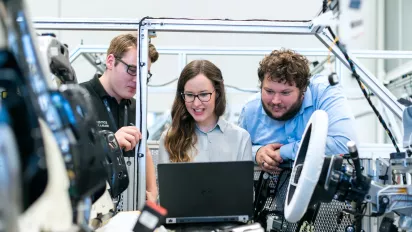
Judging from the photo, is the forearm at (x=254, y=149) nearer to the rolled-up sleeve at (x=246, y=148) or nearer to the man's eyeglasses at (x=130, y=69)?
the rolled-up sleeve at (x=246, y=148)

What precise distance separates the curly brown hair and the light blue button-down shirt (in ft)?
0.32

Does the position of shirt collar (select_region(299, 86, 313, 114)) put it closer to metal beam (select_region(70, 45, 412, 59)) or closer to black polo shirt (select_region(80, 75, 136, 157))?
black polo shirt (select_region(80, 75, 136, 157))

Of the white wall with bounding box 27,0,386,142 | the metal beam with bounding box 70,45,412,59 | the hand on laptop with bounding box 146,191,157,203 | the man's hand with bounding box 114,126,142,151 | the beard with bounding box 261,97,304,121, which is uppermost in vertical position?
the white wall with bounding box 27,0,386,142

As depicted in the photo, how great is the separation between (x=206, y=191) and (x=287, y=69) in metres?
0.77

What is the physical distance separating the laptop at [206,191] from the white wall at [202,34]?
4154 mm

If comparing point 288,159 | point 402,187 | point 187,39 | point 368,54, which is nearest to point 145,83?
point 288,159

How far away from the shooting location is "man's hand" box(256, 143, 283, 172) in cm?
176

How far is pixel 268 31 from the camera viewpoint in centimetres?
176

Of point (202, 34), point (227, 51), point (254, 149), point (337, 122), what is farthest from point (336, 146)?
point (202, 34)

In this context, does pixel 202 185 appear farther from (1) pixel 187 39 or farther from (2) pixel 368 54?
(1) pixel 187 39

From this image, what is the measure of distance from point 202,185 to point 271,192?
49 centimetres

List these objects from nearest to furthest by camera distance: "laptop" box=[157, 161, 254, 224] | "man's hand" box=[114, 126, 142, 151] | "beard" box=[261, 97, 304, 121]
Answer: "laptop" box=[157, 161, 254, 224] → "man's hand" box=[114, 126, 142, 151] → "beard" box=[261, 97, 304, 121]

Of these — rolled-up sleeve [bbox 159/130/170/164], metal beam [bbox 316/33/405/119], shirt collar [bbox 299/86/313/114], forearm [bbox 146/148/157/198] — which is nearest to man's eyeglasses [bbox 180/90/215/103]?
rolled-up sleeve [bbox 159/130/170/164]

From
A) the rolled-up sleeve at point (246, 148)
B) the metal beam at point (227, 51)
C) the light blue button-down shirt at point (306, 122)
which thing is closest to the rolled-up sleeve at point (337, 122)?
the light blue button-down shirt at point (306, 122)
